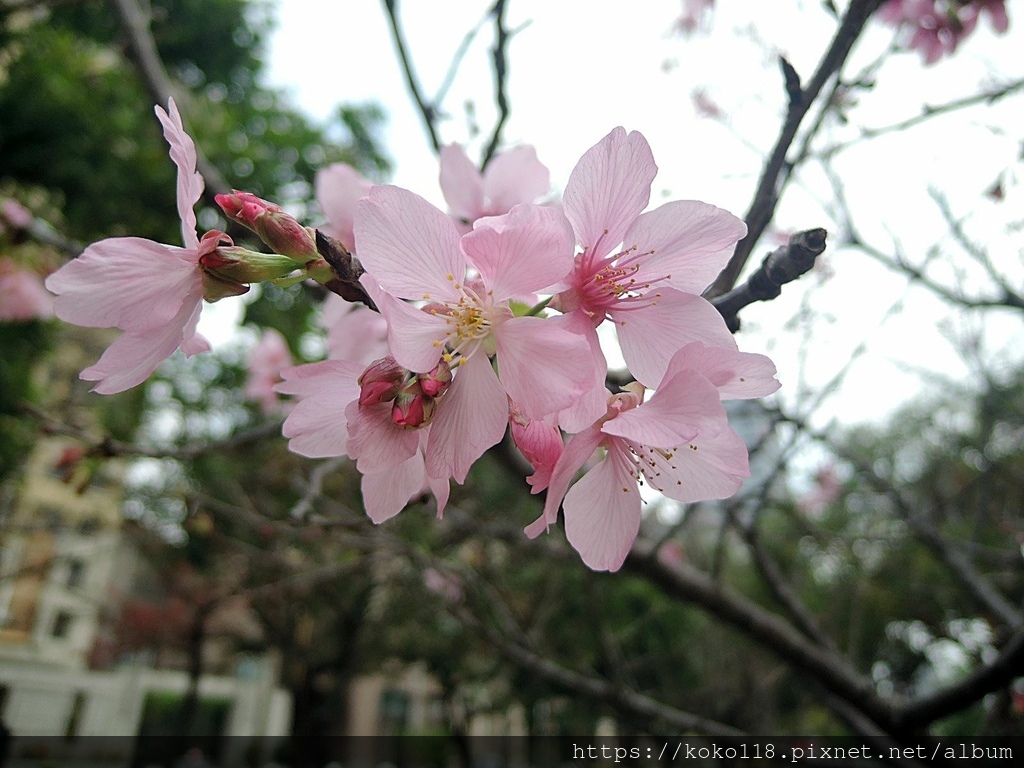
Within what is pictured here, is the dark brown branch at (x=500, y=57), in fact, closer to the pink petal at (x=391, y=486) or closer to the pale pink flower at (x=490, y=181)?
the pale pink flower at (x=490, y=181)

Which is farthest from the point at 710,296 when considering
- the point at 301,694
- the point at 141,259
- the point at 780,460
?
the point at 301,694

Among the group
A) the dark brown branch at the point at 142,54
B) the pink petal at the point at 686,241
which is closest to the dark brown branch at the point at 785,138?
the pink petal at the point at 686,241

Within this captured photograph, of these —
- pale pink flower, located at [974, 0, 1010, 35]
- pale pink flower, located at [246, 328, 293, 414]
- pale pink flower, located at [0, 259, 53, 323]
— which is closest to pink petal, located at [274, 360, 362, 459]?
pale pink flower, located at [246, 328, 293, 414]

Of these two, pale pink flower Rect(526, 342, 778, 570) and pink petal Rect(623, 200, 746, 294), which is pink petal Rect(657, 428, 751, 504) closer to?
pale pink flower Rect(526, 342, 778, 570)

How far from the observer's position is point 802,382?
112 inches

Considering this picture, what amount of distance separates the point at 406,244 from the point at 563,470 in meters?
0.28

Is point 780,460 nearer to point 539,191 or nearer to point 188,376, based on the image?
point 539,191

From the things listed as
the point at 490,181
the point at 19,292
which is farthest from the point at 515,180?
the point at 19,292

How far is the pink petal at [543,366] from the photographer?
0.60m

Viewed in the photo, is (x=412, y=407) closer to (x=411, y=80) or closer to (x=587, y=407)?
(x=587, y=407)

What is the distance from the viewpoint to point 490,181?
3.49ft

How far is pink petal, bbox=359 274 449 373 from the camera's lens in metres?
0.61

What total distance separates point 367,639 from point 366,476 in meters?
12.0

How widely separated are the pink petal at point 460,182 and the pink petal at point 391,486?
0.50 metres
